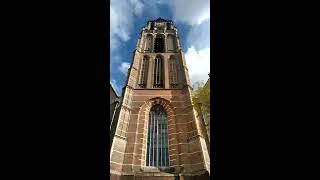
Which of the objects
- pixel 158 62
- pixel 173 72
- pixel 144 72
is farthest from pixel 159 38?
pixel 173 72

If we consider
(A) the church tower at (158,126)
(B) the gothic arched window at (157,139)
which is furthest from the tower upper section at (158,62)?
→ (B) the gothic arched window at (157,139)

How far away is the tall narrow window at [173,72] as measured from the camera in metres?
25.0

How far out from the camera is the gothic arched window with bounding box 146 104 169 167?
64.5ft

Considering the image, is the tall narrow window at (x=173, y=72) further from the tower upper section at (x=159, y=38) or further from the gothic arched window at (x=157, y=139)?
the gothic arched window at (x=157, y=139)

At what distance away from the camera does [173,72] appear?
26281 millimetres

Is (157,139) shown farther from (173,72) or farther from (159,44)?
(159,44)

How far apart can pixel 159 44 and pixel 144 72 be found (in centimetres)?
600

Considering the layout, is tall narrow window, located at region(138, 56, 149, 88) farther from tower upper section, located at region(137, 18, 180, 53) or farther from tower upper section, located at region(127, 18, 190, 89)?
tower upper section, located at region(137, 18, 180, 53)

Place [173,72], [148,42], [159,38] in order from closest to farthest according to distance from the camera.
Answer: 1. [173,72]
2. [148,42]
3. [159,38]

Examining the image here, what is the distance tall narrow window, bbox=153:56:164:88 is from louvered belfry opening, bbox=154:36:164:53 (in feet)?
6.56

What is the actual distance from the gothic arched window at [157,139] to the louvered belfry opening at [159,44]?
903 centimetres
